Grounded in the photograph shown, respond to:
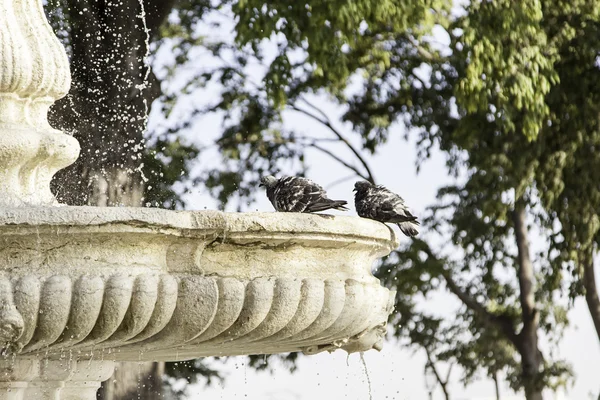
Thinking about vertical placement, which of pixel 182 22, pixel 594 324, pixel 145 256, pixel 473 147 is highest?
pixel 182 22

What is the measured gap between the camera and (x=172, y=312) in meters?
3.71

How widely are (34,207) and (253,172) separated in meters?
11.5

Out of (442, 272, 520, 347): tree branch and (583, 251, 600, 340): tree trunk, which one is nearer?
(583, 251, 600, 340): tree trunk

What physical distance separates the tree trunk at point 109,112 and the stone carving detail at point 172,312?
4965 millimetres

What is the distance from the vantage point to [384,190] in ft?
14.9

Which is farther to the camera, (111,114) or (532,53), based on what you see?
(532,53)

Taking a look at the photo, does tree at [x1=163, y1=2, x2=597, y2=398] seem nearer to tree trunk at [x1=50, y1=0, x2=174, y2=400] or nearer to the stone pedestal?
tree trunk at [x1=50, y1=0, x2=174, y2=400]

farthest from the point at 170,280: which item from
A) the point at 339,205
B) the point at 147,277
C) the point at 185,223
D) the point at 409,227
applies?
the point at 409,227

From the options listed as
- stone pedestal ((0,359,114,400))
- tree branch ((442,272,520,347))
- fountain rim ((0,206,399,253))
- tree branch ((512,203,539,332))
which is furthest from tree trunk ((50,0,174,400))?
tree branch ((512,203,539,332))

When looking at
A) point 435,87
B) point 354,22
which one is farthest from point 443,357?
point 354,22

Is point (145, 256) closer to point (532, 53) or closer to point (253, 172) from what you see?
point (532, 53)

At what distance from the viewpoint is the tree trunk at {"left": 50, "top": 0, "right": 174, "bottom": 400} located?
910 cm

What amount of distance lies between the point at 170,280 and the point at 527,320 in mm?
11162

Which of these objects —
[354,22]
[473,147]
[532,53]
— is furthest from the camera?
[473,147]
